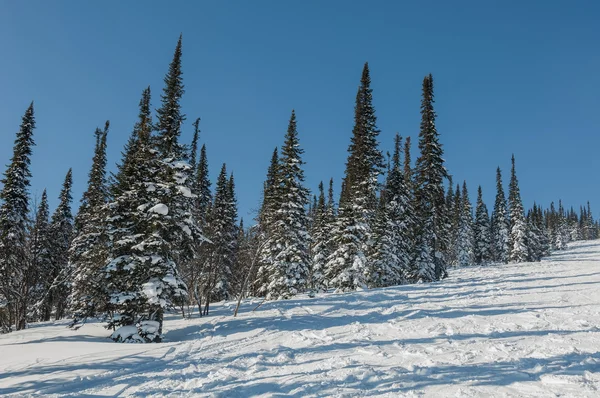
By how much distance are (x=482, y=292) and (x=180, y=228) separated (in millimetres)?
17556

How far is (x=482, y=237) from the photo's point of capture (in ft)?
223

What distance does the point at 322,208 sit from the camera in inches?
1821

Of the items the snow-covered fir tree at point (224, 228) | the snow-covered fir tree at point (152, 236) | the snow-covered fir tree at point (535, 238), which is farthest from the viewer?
the snow-covered fir tree at point (535, 238)

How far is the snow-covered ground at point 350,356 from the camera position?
7.51 metres

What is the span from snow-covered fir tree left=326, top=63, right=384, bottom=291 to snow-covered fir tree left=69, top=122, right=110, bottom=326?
16.3 m

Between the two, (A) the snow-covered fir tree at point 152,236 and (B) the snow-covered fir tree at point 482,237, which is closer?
(A) the snow-covered fir tree at point 152,236

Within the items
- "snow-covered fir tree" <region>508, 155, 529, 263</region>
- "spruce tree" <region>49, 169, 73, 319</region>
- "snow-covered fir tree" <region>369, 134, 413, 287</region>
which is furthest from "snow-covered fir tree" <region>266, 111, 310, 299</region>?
"snow-covered fir tree" <region>508, 155, 529, 263</region>

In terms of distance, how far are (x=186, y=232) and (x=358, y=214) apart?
15.5 metres

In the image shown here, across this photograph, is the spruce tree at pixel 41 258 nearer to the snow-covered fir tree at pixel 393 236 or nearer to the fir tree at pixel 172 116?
the fir tree at pixel 172 116

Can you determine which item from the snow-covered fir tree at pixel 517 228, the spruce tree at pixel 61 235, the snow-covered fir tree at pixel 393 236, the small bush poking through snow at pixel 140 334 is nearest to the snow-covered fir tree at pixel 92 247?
the small bush poking through snow at pixel 140 334

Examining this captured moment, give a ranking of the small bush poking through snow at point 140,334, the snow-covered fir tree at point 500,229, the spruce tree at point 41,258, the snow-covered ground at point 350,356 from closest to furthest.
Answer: the snow-covered ground at point 350,356 → the small bush poking through snow at point 140,334 → the spruce tree at point 41,258 → the snow-covered fir tree at point 500,229

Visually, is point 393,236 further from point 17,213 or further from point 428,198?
point 17,213

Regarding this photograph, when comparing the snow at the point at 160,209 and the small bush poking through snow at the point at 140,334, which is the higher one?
the snow at the point at 160,209

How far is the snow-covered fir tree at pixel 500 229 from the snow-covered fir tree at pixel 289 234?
5228cm
